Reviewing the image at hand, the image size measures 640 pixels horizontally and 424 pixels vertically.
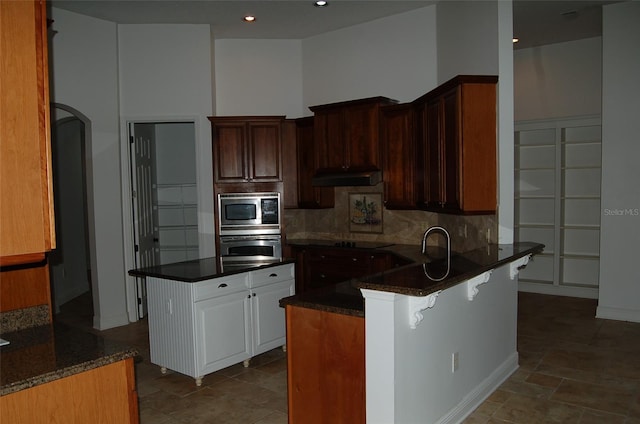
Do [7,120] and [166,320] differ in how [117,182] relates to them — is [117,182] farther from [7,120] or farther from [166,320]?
[7,120]

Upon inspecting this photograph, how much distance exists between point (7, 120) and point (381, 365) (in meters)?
1.90

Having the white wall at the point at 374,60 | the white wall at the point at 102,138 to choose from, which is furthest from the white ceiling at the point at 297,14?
the white wall at the point at 102,138

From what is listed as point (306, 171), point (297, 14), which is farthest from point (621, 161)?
point (297, 14)

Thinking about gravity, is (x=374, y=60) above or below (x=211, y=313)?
above

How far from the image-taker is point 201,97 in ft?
19.3

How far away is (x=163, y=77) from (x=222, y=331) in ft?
10.6

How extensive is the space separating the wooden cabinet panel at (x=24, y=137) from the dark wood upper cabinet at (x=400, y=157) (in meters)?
3.75

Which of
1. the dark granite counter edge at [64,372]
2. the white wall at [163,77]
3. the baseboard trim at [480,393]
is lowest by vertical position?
the baseboard trim at [480,393]

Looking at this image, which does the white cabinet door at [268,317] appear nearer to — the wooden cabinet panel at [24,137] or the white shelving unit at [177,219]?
the wooden cabinet panel at [24,137]

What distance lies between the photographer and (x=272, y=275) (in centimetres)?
441

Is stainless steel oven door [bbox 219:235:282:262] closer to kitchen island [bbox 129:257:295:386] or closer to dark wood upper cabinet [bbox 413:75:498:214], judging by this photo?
kitchen island [bbox 129:257:295:386]

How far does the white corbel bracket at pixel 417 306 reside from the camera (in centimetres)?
257

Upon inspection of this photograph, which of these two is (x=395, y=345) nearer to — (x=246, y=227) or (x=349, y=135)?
(x=349, y=135)

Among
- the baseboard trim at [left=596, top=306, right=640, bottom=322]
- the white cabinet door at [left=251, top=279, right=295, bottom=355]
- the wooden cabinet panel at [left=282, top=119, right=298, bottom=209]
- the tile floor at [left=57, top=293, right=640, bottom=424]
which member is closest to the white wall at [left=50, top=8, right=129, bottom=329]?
the tile floor at [left=57, top=293, right=640, bottom=424]
